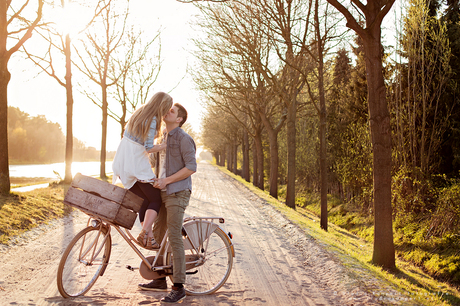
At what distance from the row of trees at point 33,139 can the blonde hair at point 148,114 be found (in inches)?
3082

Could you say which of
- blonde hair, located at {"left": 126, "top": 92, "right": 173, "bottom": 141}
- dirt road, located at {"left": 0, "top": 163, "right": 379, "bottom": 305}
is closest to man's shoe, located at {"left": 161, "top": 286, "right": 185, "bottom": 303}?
dirt road, located at {"left": 0, "top": 163, "right": 379, "bottom": 305}

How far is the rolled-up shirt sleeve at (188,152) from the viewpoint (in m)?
3.88

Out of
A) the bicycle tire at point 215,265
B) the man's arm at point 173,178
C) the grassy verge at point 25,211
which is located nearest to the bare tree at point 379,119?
the bicycle tire at point 215,265

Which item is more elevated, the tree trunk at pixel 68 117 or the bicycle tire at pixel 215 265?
the tree trunk at pixel 68 117

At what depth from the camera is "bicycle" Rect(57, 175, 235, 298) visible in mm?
3875

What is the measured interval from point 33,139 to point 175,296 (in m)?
87.9

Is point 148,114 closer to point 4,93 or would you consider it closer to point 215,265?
point 215,265

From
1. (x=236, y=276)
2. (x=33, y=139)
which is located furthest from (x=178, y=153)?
(x=33, y=139)

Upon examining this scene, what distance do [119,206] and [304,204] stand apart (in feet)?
63.8

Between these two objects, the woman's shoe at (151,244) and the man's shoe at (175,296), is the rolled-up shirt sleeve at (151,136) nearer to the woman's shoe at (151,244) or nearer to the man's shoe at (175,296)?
the woman's shoe at (151,244)

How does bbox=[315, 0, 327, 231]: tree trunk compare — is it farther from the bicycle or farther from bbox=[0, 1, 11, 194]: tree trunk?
bbox=[0, 1, 11, 194]: tree trunk

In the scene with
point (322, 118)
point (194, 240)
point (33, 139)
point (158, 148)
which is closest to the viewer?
point (158, 148)

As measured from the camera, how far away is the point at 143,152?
3869 millimetres

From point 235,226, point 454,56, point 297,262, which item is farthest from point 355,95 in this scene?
point 297,262
